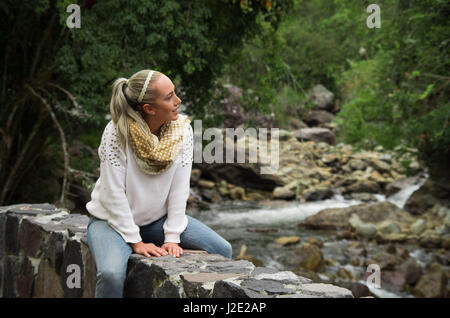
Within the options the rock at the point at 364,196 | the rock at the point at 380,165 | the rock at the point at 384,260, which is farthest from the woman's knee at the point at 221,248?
the rock at the point at 380,165

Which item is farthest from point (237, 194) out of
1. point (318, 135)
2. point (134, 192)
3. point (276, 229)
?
point (134, 192)

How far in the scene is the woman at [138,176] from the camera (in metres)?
2.40

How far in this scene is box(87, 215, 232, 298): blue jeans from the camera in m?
2.30

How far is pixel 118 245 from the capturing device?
2.40 metres

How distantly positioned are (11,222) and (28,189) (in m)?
3.96

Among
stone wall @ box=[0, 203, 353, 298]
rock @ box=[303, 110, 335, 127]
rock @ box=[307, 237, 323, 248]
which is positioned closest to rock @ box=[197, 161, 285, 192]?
rock @ box=[307, 237, 323, 248]

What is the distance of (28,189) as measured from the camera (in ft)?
24.0

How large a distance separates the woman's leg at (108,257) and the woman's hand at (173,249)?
0.19 m

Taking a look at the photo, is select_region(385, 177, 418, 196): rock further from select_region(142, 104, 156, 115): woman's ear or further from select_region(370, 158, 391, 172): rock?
select_region(142, 104, 156, 115): woman's ear

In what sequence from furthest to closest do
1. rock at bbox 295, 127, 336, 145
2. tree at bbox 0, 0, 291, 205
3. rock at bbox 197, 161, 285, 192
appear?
rock at bbox 295, 127, 336, 145
rock at bbox 197, 161, 285, 192
tree at bbox 0, 0, 291, 205

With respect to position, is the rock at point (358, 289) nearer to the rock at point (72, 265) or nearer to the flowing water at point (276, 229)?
the flowing water at point (276, 229)

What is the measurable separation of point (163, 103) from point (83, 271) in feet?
3.44
